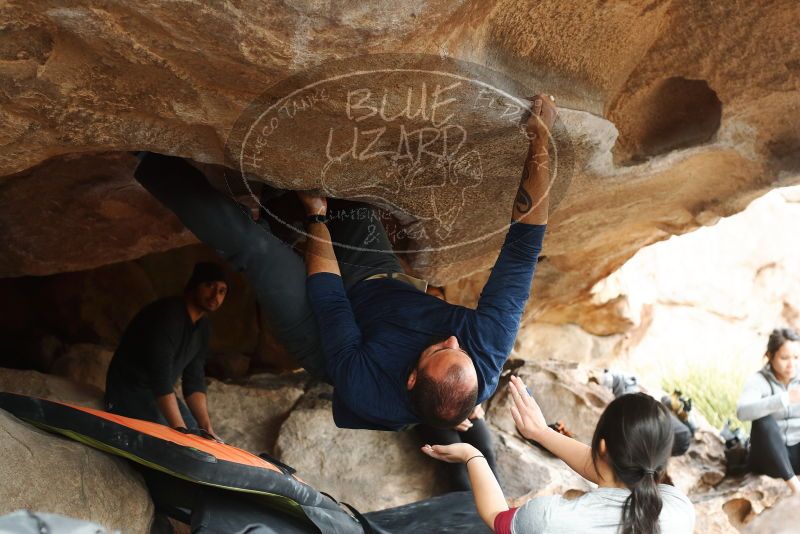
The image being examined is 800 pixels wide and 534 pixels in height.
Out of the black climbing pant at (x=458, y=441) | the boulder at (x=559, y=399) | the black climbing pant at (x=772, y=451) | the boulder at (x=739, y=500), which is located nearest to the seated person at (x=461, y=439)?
the black climbing pant at (x=458, y=441)

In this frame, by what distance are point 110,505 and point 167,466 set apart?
0.56ft

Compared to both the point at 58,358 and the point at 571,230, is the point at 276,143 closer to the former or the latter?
the point at 571,230

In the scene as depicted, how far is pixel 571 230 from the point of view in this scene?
3.73m

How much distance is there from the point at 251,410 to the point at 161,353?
76 centimetres

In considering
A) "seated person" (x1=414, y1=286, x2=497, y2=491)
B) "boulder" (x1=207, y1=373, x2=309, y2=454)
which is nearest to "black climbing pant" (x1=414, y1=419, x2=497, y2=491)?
"seated person" (x1=414, y1=286, x2=497, y2=491)

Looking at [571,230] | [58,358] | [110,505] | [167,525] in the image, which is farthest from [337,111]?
[58,358]

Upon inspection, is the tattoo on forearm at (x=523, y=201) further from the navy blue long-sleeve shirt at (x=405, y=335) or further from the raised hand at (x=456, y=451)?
the raised hand at (x=456, y=451)

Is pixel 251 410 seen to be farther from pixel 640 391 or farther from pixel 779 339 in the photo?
pixel 779 339

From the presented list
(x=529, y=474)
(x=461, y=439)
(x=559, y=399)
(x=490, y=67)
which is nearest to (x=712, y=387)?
(x=559, y=399)

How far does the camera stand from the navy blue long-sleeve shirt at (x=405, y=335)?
2.11 m

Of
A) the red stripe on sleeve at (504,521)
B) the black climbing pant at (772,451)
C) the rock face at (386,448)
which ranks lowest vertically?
the rock face at (386,448)

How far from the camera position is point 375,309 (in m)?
2.25

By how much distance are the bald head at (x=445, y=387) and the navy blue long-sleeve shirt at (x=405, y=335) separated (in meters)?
0.07

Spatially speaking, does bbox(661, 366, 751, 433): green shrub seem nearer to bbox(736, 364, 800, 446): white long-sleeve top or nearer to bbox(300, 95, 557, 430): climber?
bbox(736, 364, 800, 446): white long-sleeve top
